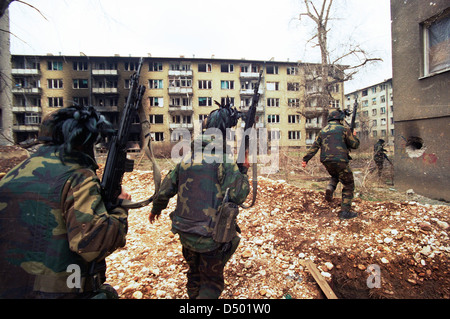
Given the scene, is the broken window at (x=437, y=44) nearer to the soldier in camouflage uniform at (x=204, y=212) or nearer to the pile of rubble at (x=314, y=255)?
the pile of rubble at (x=314, y=255)

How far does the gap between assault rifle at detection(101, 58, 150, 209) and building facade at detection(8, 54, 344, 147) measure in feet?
88.9

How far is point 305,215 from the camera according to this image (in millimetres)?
4523

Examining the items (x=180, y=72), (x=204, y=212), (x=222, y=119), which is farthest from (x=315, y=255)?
(x=180, y=72)

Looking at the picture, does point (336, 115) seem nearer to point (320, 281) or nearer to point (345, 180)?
point (345, 180)

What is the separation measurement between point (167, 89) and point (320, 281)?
1339 inches

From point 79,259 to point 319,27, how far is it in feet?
54.1

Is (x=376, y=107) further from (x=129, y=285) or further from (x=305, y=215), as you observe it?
(x=129, y=285)

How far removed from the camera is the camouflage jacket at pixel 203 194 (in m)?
2.04

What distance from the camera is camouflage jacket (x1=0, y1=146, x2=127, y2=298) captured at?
1.24 m

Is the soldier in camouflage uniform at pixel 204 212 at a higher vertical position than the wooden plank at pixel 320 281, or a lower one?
higher

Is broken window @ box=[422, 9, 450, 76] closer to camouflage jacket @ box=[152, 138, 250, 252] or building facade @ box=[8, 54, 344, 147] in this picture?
camouflage jacket @ box=[152, 138, 250, 252]

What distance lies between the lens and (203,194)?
211 cm

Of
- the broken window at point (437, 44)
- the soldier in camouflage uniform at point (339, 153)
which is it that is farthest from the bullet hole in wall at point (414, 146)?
the soldier in camouflage uniform at point (339, 153)
